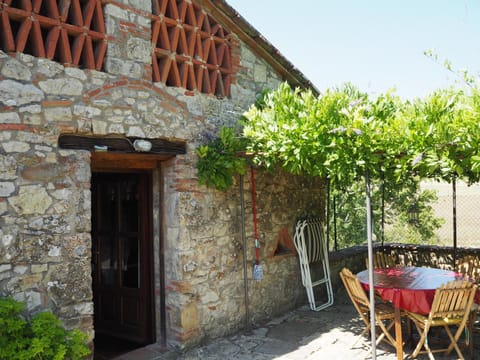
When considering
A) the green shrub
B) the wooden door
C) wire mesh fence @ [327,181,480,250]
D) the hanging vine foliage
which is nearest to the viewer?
the green shrub

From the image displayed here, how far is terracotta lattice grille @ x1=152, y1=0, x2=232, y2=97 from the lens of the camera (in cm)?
480

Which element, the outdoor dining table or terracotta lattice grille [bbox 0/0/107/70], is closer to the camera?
terracotta lattice grille [bbox 0/0/107/70]

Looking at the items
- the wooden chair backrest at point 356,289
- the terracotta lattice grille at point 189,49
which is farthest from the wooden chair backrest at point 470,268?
the terracotta lattice grille at point 189,49

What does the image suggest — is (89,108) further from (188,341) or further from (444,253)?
(444,253)

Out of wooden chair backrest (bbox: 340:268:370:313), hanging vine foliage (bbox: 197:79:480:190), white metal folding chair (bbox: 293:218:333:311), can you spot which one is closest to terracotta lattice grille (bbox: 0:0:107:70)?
hanging vine foliage (bbox: 197:79:480:190)

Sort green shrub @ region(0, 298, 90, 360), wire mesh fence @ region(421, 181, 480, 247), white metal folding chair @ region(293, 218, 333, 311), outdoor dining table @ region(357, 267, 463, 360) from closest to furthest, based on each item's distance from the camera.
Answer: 1. green shrub @ region(0, 298, 90, 360)
2. outdoor dining table @ region(357, 267, 463, 360)
3. white metal folding chair @ region(293, 218, 333, 311)
4. wire mesh fence @ region(421, 181, 480, 247)

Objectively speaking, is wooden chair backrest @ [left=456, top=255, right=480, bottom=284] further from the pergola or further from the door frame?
the door frame

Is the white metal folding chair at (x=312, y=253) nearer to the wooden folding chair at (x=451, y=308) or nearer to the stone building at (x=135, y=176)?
the stone building at (x=135, y=176)

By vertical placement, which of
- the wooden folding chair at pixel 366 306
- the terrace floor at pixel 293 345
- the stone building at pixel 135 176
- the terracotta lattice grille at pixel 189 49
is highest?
the terracotta lattice grille at pixel 189 49

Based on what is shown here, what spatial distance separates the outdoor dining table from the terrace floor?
560 millimetres

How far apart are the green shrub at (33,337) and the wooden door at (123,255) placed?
1710 millimetres

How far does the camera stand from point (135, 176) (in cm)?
534

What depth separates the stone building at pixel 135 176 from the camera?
3629mm

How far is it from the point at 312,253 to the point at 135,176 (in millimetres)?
3113
